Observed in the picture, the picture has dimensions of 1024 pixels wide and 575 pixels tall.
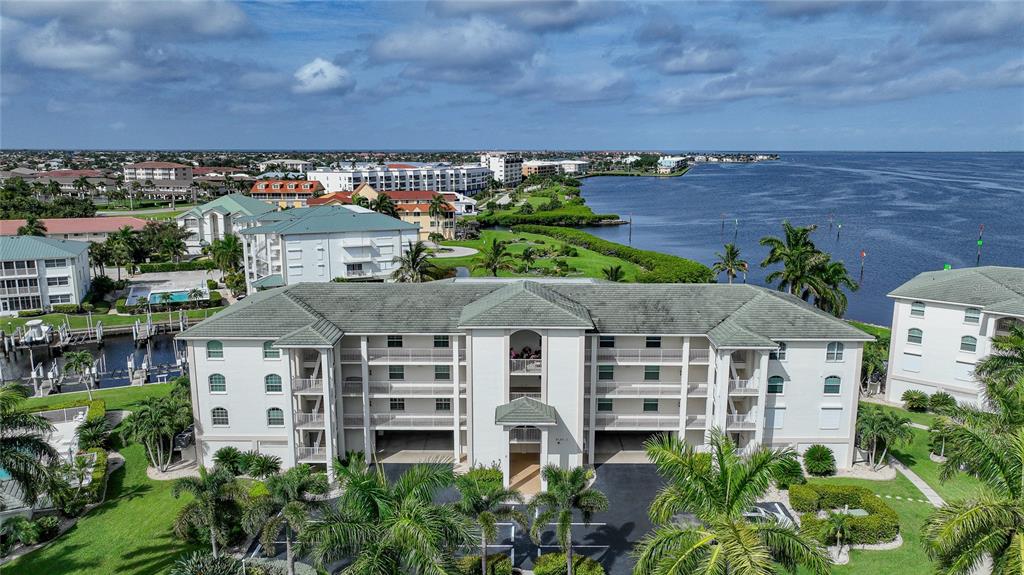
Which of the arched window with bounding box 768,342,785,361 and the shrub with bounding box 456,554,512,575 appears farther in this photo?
the arched window with bounding box 768,342,785,361

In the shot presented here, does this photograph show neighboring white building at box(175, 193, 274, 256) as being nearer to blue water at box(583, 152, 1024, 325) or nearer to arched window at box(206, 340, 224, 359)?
blue water at box(583, 152, 1024, 325)

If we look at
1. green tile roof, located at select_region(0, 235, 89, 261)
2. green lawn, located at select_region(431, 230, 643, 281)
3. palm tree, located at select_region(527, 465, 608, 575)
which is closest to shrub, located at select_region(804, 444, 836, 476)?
palm tree, located at select_region(527, 465, 608, 575)

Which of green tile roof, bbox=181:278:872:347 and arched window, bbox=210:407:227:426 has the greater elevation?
green tile roof, bbox=181:278:872:347

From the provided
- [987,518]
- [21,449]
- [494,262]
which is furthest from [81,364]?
[987,518]

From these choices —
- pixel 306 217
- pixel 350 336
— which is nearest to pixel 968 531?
pixel 350 336

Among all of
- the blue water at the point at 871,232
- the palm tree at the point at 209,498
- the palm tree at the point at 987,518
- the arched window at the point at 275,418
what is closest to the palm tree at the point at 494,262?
the blue water at the point at 871,232

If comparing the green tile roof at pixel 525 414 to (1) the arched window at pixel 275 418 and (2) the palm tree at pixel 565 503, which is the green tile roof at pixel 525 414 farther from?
(1) the arched window at pixel 275 418
